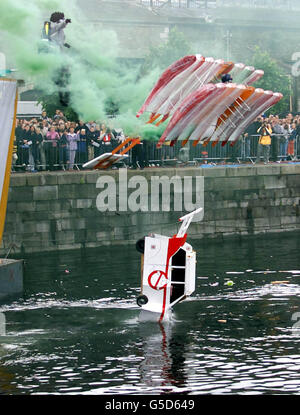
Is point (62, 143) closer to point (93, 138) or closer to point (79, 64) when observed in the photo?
point (93, 138)

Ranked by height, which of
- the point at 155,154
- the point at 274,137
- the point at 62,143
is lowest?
the point at 155,154

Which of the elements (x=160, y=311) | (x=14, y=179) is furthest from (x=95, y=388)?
(x=14, y=179)

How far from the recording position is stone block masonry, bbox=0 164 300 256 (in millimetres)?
50719

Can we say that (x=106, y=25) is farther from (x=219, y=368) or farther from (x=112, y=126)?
(x=219, y=368)

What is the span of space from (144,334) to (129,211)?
64.8ft

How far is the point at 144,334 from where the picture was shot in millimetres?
34469

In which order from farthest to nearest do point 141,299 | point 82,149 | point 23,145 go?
point 82,149 < point 23,145 < point 141,299

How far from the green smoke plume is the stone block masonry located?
7078 millimetres

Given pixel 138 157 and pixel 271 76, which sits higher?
pixel 271 76

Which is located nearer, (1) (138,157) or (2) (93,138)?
(2) (93,138)

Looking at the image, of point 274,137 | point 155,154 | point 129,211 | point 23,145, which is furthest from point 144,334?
point 274,137

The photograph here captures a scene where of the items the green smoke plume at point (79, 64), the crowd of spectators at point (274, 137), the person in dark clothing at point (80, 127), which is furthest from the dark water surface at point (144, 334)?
the crowd of spectators at point (274, 137)

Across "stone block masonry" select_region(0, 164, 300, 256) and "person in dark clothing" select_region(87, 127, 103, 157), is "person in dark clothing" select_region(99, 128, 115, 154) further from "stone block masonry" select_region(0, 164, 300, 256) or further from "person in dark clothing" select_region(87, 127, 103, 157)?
"stone block masonry" select_region(0, 164, 300, 256)

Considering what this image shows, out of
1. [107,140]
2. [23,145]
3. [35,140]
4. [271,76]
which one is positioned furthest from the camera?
[271,76]
